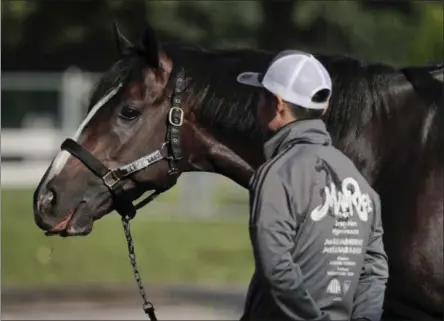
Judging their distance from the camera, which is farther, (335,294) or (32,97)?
(32,97)

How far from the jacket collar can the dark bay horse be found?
1.14 metres

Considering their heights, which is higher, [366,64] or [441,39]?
[441,39]

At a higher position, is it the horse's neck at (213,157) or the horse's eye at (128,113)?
the horse's eye at (128,113)

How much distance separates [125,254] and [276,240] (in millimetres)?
8347

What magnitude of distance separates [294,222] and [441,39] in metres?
6.88

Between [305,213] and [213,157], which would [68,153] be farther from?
[305,213]

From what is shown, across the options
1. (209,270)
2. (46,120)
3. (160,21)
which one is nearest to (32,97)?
(46,120)

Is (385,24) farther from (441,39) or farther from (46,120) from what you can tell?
(441,39)

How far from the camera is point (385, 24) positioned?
912 inches

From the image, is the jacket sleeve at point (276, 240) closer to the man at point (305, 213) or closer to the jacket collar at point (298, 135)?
the man at point (305, 213)

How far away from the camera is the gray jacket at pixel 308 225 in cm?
279

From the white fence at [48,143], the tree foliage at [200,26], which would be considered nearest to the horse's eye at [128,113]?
the white fence at [48,143]

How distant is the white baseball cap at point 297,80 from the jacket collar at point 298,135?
0.18ft

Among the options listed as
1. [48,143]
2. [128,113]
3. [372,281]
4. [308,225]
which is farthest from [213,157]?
[48,143]
